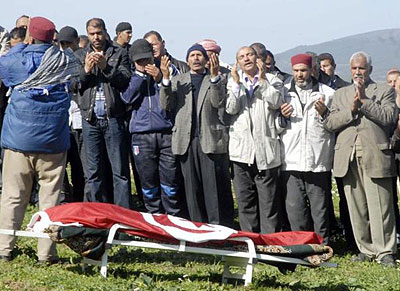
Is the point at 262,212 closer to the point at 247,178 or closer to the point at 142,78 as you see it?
the point at 247,178

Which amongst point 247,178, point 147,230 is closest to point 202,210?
point 247,178

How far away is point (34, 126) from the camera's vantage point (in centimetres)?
794

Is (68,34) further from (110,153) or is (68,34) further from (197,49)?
(197,49)

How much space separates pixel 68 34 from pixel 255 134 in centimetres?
315

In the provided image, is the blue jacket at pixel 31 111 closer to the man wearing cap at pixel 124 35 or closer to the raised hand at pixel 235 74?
the raised hand at pixel 235 74

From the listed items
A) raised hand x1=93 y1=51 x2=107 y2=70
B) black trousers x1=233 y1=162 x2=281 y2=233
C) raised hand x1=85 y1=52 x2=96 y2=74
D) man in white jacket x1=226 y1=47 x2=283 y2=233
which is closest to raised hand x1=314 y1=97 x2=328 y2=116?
man in white jacket x1=226 y1=47 x2=283 y2=233

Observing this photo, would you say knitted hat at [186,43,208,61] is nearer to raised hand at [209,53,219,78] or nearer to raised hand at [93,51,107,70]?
raised hand at [209,53,219,78]

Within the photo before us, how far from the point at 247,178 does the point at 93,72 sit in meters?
2.35

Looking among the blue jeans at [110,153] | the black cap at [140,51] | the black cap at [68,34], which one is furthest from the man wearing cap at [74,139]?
the black cap at [140,51]

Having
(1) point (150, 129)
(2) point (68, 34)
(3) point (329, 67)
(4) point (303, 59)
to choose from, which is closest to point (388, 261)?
(4) point (303, 59)

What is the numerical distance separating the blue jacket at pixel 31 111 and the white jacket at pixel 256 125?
245cm

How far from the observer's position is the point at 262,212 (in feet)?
32.5

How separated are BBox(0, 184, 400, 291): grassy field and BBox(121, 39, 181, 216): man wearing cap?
1.51 metres

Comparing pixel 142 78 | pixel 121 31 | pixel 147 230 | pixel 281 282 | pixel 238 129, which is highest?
pixel 121 31
